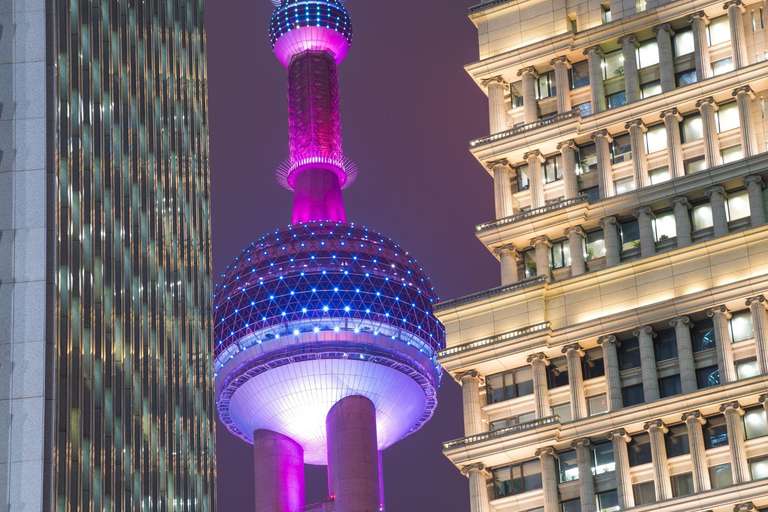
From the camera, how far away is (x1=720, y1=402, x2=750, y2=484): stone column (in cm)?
8956

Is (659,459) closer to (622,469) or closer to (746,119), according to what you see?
(622,469)

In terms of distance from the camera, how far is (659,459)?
9219cm

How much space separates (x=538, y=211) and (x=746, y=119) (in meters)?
13.1

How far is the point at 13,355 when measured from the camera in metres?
74.4

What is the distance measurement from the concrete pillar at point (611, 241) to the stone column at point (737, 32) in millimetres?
11923

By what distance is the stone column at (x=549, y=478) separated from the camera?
3691 inches

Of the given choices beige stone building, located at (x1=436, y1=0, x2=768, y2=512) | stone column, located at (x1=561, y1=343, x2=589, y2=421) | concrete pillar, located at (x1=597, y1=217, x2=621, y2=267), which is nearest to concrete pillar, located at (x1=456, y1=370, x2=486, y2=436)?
beige stone building, located at (x1=436, y1=0, x2=768, y2=512)

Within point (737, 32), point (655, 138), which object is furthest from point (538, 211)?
point (737, 32)

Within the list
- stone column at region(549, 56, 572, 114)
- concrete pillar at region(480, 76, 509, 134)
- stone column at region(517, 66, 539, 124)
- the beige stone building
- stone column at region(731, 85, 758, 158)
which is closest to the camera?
the beige stone building

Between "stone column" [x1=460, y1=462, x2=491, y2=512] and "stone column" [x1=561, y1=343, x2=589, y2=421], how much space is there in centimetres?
600

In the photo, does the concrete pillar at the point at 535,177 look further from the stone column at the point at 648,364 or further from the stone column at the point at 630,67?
the stone column at the point at 648,364

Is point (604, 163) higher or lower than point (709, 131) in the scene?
lower

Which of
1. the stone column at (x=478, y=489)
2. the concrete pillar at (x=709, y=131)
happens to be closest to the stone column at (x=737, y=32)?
A: the concrete pillar at (x=709, y=131)

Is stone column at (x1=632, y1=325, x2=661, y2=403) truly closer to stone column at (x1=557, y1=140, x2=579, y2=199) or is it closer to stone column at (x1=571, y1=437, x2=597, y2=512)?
stone column at (x1=571, y1=437, x2=597, y2=512)
